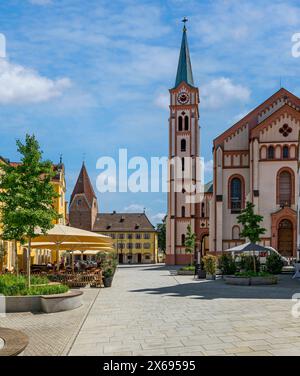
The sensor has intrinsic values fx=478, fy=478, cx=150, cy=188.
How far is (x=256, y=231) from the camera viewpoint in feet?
102

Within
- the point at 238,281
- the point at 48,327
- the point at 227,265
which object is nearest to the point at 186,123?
the point at 227,265

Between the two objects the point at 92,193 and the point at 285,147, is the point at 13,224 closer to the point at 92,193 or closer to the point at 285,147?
A: the point at 285,147

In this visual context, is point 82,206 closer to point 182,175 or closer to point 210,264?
point 182,175

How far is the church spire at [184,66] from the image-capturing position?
75062mm

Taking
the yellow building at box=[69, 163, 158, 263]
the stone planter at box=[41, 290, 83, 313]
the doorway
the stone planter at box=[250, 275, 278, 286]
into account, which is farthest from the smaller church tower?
the stone planter at box=[41, 290, 83, 313]

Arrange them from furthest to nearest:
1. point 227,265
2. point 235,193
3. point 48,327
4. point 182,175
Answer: point 182,175 < point 235,193 < point 227,265 < point 48,327

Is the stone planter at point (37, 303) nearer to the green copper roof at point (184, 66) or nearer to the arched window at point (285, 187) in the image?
the arched window at point (285, 187)

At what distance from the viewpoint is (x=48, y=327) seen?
13.0 meters

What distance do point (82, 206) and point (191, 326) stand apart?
3520 inches

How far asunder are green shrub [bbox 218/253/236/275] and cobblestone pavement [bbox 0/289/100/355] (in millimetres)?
19128

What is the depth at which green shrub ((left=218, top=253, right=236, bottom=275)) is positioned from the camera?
3494cm

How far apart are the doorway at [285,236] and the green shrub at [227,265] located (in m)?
18.1

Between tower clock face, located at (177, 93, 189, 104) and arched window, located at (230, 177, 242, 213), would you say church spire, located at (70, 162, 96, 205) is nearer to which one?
tower clock face, located at (177, 93, 189, 104)
